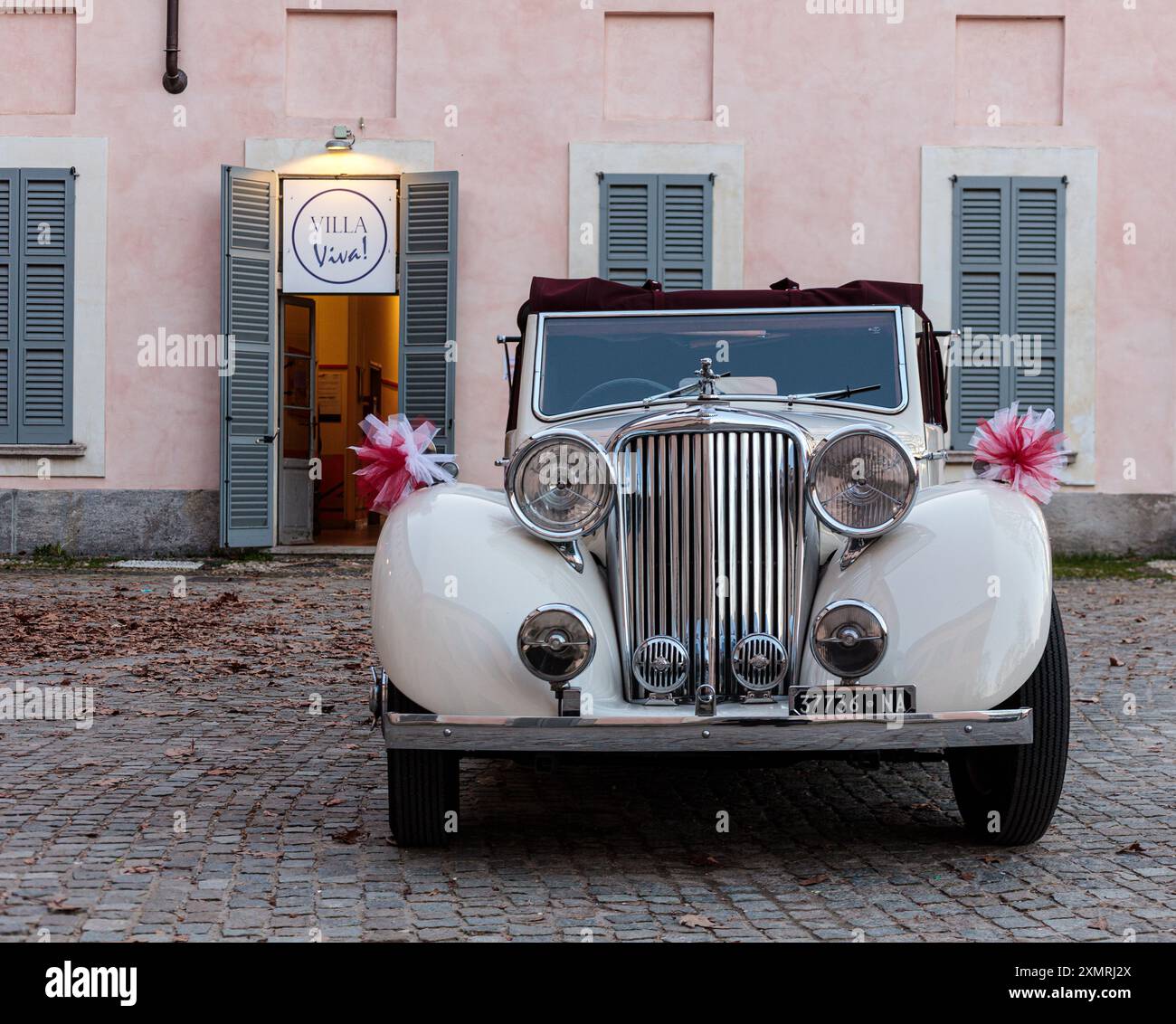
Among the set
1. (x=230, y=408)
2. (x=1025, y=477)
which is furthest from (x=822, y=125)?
(x=1025, y=477)

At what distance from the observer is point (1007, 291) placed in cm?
1458

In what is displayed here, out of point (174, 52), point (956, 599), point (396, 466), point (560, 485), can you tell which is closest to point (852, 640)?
point (956, 599)

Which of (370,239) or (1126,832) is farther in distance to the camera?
(370,239)

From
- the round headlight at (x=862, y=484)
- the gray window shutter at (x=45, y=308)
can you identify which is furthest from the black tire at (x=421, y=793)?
the gray window shutter at (x=45, y=308)

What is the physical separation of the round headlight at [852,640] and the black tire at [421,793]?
112 cm

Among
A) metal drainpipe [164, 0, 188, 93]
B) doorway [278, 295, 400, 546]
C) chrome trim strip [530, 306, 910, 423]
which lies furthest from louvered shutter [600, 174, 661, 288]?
chrome trim strip [530, 306, 910, 423]

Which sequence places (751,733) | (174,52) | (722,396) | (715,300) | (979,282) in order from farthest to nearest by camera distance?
(979,282) → (174,52) → (715,300) → (722,396) → (751,733)

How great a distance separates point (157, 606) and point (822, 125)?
299 inches

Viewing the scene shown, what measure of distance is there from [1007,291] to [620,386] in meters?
9.92

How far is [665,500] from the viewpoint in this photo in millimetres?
4488

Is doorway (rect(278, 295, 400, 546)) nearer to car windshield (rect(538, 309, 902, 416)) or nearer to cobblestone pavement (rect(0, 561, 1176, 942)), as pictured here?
cobblestone pavement (rect(0, 561, 1176, 942))

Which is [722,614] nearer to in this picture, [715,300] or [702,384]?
[702,384]
